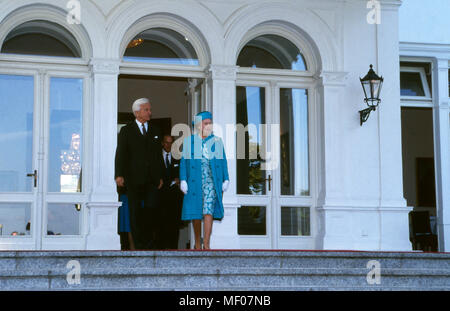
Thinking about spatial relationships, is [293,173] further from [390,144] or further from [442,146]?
[442,146]

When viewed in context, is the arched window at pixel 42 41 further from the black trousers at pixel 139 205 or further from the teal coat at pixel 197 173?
the teal coat at pixel 197 173

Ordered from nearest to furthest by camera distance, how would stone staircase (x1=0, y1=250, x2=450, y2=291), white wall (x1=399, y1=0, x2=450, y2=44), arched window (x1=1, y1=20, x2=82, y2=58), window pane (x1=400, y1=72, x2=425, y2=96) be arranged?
1. stone staircase (x1=0, y1=250, x2=450, y2=291)
2. arched window (x1=1, y1=20, x2=82, y2=58)
3. white wall (x1=399, y1=0, x2=450, y2=44)
4. window pane (x1=400, y1=72, x2=425, y2=96)

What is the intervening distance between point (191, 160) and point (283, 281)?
2.17 meters

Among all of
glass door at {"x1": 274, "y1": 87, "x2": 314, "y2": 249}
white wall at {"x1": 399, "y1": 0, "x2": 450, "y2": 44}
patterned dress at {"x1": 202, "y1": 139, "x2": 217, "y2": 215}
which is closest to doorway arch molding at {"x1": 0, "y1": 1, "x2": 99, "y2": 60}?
patterned dress at {"x1": 202, "y1": 139, "x2": 217, "y2": 215}

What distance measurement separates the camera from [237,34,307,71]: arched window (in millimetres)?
11234

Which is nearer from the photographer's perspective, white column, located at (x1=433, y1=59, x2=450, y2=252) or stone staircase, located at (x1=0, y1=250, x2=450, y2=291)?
stone staircase, located at (x1=0, y1=250, x2=450, y2=291)

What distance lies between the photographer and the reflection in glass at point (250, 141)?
36.1 ft

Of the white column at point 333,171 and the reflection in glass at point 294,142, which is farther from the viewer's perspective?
the reflection in glass at point 294,142

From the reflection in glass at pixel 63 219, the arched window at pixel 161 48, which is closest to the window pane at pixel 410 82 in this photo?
the arched window at pixel 161 48

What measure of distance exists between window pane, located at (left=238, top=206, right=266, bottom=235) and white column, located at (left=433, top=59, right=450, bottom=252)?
10.8 feet

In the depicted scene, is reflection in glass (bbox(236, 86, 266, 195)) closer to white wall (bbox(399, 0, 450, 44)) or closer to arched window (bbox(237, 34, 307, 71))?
arched window (bbox(237, 34, 307, 71))

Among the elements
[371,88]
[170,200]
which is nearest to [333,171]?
[371,88]

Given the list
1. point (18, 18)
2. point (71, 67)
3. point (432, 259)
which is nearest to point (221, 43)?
point (71, 67)

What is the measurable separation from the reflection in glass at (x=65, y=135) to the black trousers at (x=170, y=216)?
1.35 metres
